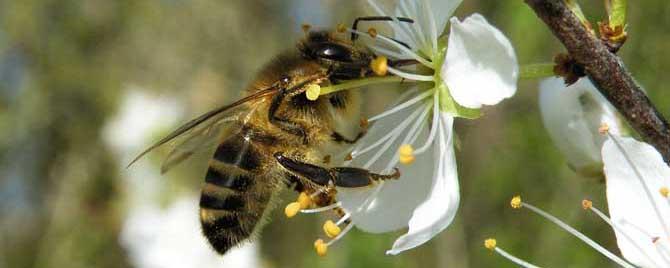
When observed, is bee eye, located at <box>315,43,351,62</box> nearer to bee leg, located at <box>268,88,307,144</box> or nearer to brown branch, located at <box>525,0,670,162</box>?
bee leg, located at <box>268,88,307,144</box>

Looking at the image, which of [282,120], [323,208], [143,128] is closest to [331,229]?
[323,208]

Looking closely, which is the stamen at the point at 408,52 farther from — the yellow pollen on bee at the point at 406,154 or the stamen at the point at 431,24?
the yellow pollen on bee at the point at 406,154

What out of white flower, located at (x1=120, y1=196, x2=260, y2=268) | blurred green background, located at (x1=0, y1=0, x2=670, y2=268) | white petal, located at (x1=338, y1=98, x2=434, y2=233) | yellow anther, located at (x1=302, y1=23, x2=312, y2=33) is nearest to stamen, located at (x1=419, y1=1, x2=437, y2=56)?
white petal, located at (x1=338, y1=98, x2=434, y2=233)

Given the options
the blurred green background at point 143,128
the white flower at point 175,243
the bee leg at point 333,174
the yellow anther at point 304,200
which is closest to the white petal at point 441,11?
the bee leg at point 333,174

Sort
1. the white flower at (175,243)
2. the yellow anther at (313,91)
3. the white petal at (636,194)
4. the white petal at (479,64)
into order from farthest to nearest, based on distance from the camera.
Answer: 1. the white flower at (175,243)
2. the yellow anther at (313,91)
3. the white petal at (636,194)
4. the white petal at (479,64)

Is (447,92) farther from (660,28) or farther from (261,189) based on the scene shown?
(660,28)

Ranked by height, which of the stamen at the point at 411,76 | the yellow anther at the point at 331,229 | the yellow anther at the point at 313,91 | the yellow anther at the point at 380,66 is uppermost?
the yellow anther at the point at 380,66

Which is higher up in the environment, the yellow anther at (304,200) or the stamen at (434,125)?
the stamen at (434,125)
